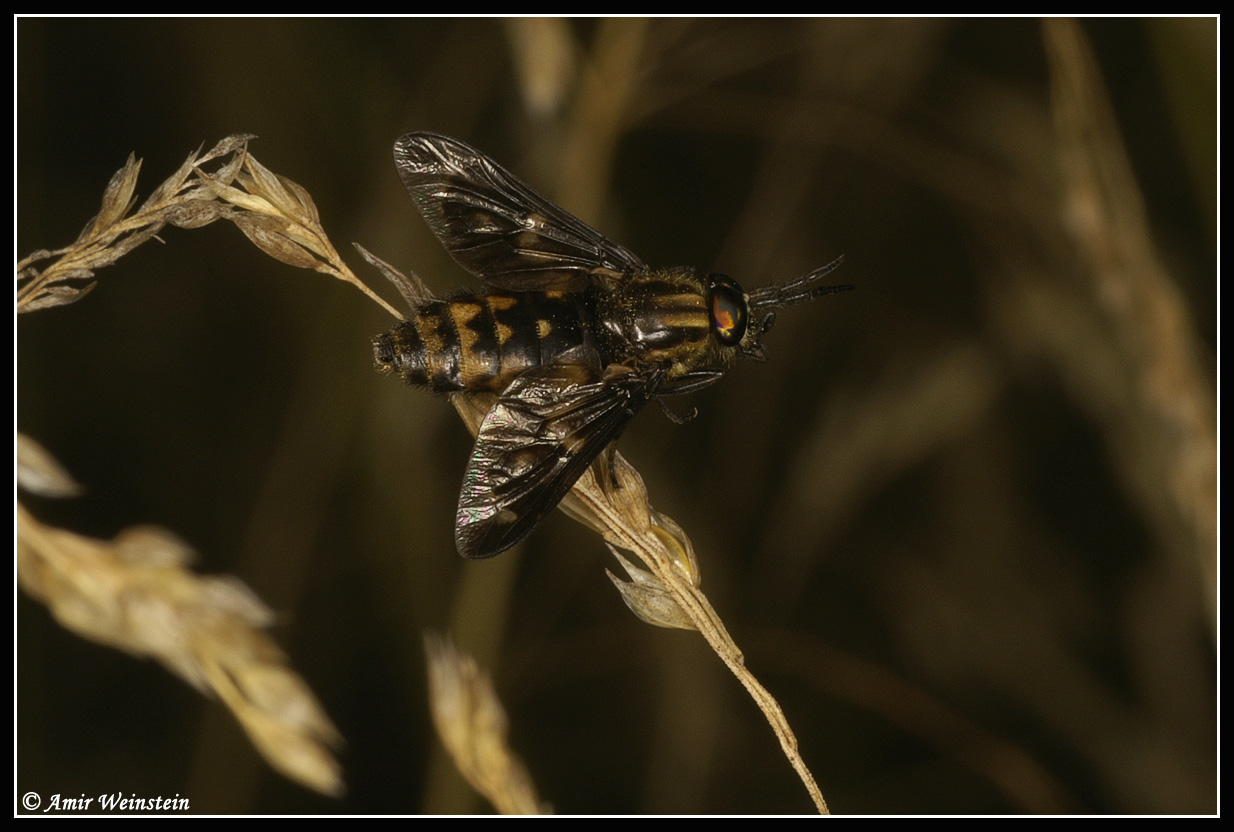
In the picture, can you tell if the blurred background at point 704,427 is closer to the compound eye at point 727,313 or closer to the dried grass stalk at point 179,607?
the compound eye at point 727,313

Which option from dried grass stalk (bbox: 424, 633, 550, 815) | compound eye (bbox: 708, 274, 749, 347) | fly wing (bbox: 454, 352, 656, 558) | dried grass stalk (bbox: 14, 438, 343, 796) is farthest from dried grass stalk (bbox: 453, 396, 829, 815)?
compound eye (bbox: 708, 274, 749, 347)

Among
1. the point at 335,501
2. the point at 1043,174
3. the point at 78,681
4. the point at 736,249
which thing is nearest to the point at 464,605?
the point at 335,501

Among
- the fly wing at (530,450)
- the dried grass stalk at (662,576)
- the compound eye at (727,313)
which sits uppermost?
the compound eye at (727,313)

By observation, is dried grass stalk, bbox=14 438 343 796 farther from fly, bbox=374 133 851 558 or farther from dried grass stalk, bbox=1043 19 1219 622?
dried grass stalk, bbox=1043 19 1219 622

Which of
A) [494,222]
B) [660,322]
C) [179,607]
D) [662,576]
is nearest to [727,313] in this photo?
[660,322]

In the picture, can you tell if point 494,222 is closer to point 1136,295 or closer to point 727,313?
point 727,313

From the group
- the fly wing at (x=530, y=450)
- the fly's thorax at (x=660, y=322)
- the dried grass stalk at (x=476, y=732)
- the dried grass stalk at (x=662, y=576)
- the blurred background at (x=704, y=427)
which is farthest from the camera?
the blurred background at (x=704, y=427)

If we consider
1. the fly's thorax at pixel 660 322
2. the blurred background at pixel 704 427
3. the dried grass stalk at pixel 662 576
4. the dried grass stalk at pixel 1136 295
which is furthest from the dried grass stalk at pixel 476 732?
the dried grass stalk at pixel 1136 295

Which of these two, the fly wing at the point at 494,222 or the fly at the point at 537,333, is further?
the fly wing at the point at 494,222
